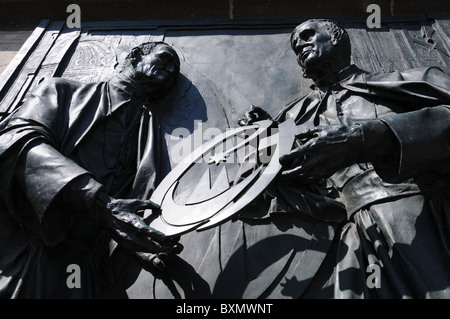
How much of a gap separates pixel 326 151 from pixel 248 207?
536 mm

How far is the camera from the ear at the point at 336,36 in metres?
4.46

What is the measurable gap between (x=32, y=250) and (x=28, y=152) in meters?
0.58

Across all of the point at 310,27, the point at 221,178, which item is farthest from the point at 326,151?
the point at 310,27

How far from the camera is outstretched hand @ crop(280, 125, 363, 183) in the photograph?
3209 millimetres

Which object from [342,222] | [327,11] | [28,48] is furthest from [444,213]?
[28,48]

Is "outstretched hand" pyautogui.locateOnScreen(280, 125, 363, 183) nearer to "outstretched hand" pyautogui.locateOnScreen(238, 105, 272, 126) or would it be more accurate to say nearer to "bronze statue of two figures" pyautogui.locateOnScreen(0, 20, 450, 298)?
"bronze statue of two figures" pyautogui.locateOnScreen(0, 20, 450, 298)

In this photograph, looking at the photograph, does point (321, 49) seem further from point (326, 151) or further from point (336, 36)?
point (326, 151)

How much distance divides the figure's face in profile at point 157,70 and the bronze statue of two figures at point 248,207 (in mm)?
607

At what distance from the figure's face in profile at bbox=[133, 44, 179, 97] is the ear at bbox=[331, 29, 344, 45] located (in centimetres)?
124

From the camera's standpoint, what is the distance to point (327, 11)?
5723 mm

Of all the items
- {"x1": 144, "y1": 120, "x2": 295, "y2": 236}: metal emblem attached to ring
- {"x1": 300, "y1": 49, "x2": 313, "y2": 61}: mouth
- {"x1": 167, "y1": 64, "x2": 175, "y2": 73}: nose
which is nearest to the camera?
{"x1": 144, "y1": 120, "x2": 295, "y2": 236}: metal emblem attached to ring

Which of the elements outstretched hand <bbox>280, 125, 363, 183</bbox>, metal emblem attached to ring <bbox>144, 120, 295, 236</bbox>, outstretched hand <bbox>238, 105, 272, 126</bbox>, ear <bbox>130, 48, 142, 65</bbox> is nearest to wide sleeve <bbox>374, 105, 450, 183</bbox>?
outstretched hand <bbox>280, 125, 363, 183</bbox>

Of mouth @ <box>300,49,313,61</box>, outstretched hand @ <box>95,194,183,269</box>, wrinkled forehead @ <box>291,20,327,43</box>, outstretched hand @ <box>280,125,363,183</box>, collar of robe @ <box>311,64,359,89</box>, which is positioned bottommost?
outstretched hand @ <box>95,194,183,269</box>

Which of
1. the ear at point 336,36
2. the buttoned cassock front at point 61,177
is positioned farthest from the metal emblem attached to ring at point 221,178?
the ear at point 336,36
